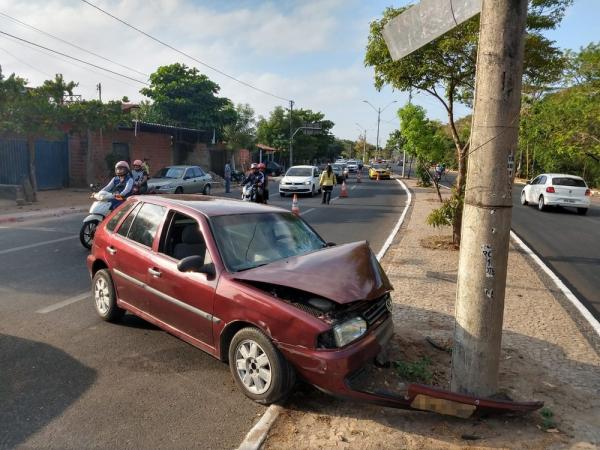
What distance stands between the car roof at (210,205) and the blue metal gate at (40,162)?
16498 millimetres

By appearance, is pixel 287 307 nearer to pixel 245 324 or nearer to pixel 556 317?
pixel 245 324

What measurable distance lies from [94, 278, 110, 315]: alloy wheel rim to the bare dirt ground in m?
2.58

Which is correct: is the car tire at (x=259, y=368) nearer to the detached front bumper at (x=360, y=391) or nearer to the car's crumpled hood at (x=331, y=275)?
the detached front bumper at (x=360, y=391)

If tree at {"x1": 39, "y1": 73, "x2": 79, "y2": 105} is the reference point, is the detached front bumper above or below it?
below

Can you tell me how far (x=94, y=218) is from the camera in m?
8.67

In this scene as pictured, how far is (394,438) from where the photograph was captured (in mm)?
3078

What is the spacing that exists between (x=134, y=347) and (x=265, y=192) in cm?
831

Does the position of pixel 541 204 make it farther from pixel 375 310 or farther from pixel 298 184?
pixel 375 310

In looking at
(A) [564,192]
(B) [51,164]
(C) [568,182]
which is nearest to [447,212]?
(A) [564,192]

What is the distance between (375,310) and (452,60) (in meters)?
6.61

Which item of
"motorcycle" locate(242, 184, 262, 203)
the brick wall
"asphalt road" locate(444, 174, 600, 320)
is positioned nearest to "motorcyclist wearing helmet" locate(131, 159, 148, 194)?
"motorcycle" locate(242, 184, 262, 203)

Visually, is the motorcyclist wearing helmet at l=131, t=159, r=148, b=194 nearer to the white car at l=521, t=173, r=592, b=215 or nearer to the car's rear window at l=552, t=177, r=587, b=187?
the white car at l=521, t=173, r=592, b=215

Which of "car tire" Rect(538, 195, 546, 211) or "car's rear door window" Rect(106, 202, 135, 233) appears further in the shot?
"car tire" Rect(538, 195, 546, 211)

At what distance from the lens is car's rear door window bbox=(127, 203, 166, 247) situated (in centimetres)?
456
